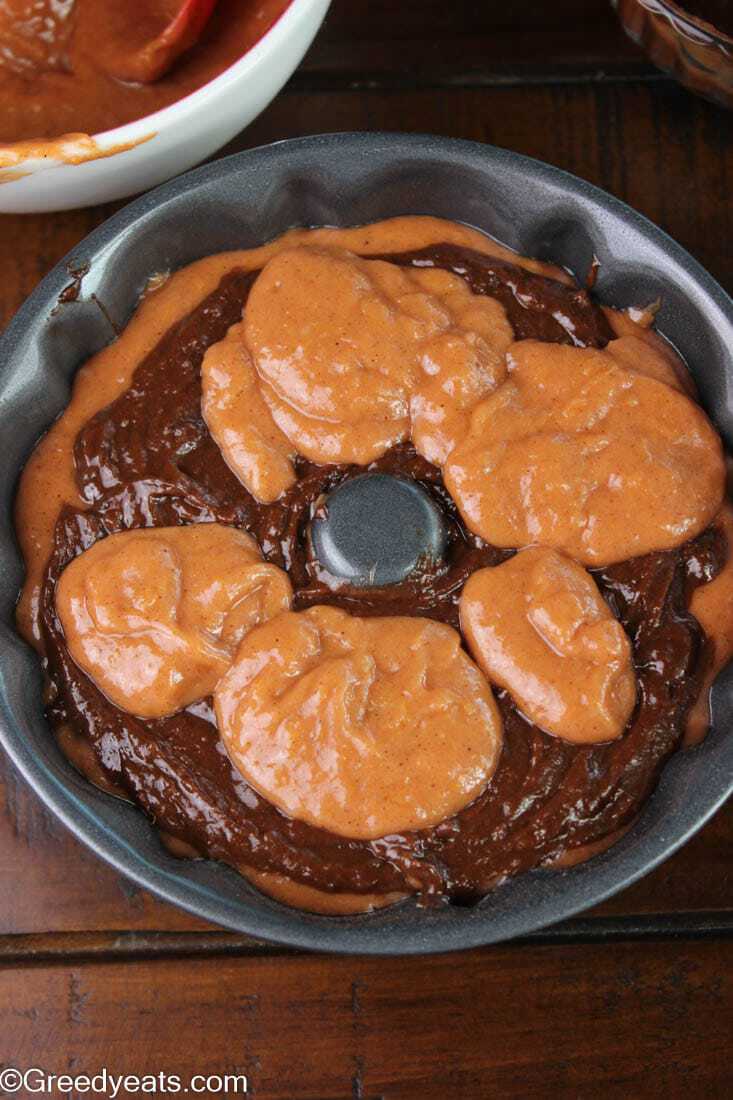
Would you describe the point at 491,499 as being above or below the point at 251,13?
below

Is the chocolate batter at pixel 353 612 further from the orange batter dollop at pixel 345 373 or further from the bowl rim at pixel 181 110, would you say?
the bowl rim at pixel 181 110

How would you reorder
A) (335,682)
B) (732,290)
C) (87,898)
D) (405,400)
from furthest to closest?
(732,290), (87,898), (405,400), (335,682)

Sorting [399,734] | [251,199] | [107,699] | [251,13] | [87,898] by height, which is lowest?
[87,898]

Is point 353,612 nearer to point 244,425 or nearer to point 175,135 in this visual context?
point 244,425

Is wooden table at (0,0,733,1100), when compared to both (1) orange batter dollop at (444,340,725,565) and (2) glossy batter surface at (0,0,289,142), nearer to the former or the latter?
(1) orange batter dollop at (444,340,725,565)

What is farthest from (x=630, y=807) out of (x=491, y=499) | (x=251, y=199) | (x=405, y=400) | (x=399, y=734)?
(x=251, y=199)

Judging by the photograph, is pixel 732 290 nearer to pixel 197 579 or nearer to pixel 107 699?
pixel 197 579

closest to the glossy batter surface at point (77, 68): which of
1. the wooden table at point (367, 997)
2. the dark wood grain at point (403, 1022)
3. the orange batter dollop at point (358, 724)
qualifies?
the orange batter dollop at point (358, 724)
